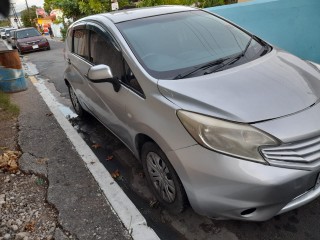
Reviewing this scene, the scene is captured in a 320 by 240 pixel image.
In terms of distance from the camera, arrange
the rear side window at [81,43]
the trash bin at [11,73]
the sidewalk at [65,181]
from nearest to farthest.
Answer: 1. the sidewalk at [65,181]
2. the rear side window at [81,43]
3. the trash bin at [11,73]

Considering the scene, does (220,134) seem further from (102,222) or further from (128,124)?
(102,222)

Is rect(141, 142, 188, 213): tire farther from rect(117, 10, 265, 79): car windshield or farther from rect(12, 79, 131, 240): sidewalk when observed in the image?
rect(117, 10, 265, 79): car windshield

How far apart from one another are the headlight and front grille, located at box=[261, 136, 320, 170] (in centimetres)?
5

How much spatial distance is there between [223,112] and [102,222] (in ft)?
4.95

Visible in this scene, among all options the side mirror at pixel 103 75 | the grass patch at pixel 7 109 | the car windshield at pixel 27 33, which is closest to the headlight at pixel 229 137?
the side mirror at pixel 103 75

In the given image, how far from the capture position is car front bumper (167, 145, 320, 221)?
6.68 feet

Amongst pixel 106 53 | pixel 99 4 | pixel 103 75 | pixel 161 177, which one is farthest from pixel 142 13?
pixel 99 4

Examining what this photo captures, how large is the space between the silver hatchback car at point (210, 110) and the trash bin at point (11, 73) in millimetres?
4724

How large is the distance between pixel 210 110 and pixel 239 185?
0.56 meters

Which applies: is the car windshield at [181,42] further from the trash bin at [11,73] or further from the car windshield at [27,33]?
the car windshield at [27,33]

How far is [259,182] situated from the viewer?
6.62 ft

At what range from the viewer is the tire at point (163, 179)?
2.56m

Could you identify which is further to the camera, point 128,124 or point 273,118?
point 128,124

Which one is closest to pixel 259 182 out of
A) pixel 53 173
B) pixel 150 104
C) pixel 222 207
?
pixel 222 207
